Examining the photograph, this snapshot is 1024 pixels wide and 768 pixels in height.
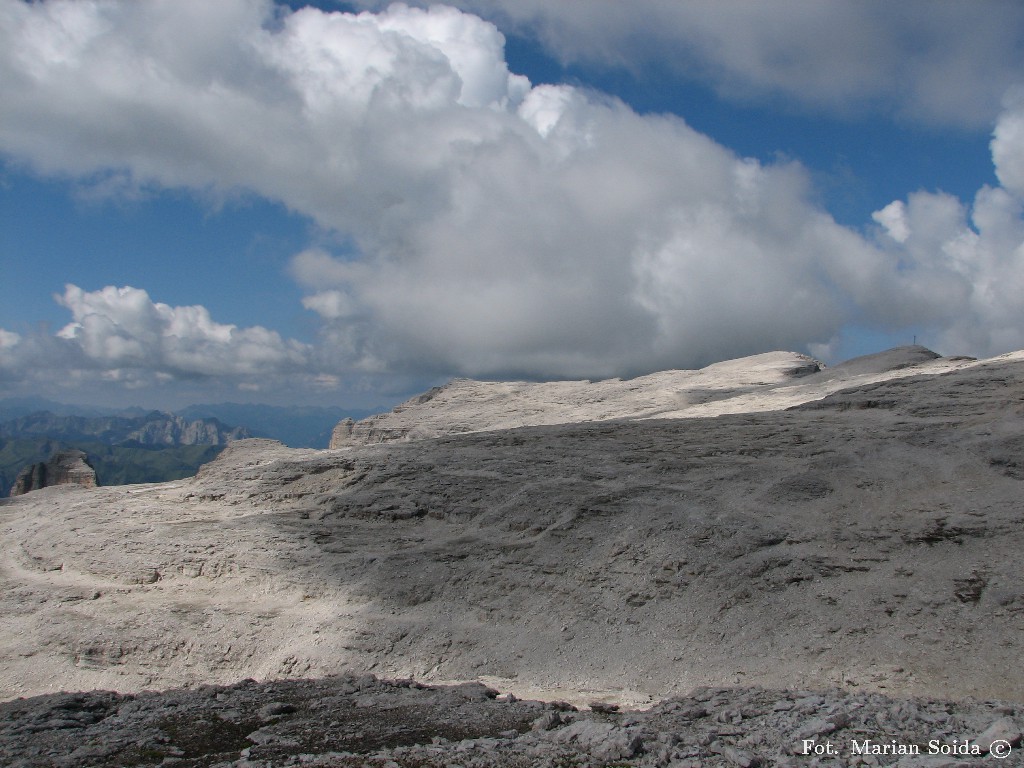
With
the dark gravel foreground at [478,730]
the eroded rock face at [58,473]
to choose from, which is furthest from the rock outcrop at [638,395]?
the dark gravel foreground at [478,730]

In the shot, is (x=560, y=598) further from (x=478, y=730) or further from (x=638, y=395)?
(x=638, y=395)

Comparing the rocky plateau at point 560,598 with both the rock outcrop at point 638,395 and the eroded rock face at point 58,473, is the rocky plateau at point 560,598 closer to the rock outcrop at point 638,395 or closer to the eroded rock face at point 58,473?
the rock outcrop at point 638,395

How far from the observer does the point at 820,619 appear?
11.9 metres

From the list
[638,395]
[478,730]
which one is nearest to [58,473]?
[638,395]

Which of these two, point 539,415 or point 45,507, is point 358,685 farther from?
point 539,415

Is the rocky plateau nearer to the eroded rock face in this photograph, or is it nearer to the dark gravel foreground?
the dark gravel foreground

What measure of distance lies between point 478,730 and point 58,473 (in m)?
40.5

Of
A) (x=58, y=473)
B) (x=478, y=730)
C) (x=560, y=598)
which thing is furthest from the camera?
(x=58, y=473)

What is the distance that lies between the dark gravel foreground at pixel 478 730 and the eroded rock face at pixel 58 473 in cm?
3395

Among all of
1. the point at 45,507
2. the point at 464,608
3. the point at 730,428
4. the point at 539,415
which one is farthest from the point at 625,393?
the point at 45,507

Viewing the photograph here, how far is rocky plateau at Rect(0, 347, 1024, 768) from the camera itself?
827cm

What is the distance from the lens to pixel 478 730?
8516mm

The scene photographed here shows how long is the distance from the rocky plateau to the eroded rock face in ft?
63.4

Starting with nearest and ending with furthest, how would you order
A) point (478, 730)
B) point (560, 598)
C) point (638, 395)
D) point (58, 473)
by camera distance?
1. point (478, 730)
2. point (560, 598)
3. point (638, 395)
4. point (58, 473)
